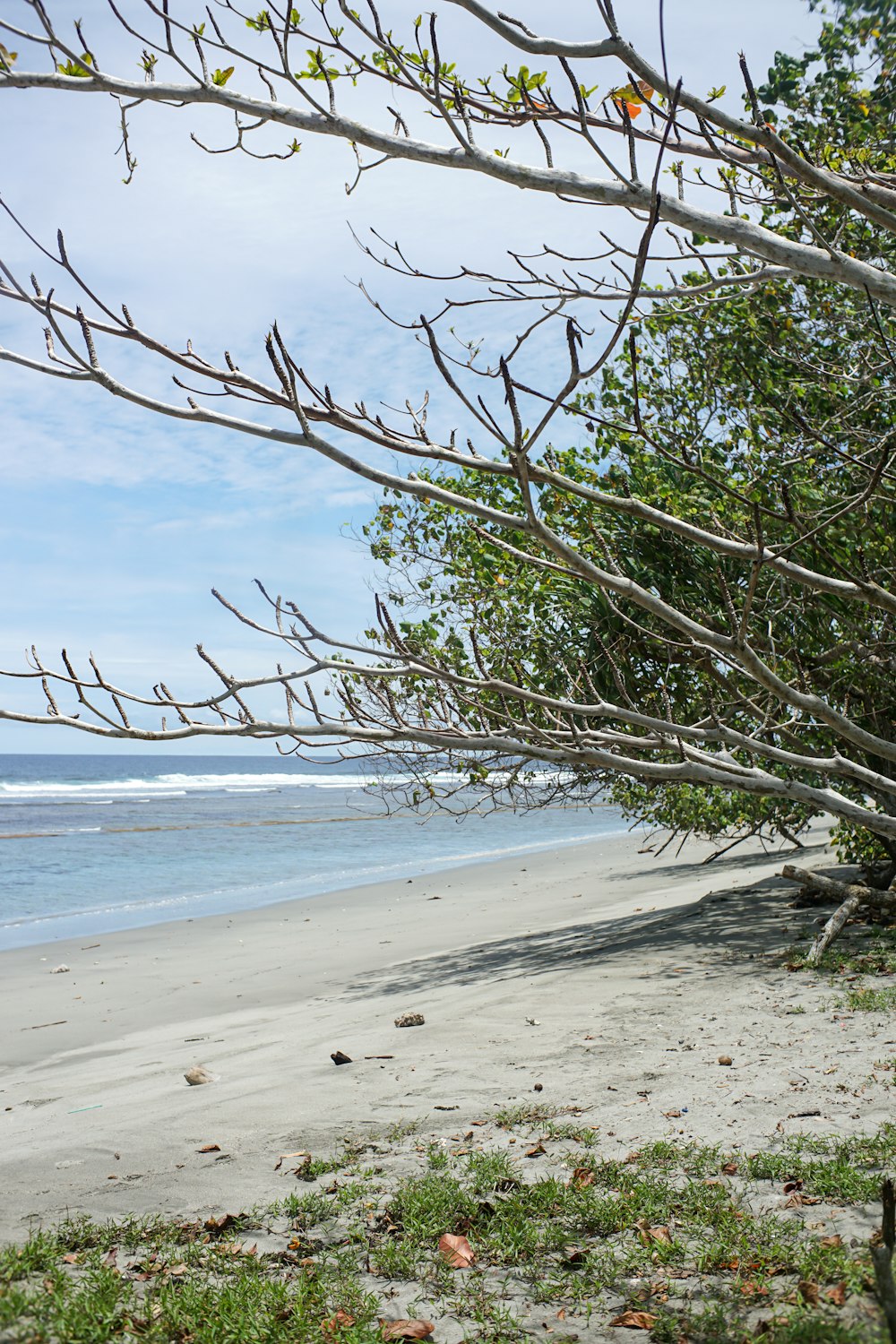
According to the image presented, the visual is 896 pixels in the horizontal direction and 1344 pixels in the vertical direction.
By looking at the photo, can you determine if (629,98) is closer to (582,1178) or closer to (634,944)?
(582,1178)

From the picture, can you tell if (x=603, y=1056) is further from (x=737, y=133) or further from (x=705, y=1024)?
(x=737, y=133)

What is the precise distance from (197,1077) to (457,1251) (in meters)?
3.41

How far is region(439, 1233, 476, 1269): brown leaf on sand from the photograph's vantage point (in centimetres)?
350

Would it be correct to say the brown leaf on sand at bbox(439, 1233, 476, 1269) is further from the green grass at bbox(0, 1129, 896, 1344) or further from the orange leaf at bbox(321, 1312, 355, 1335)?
the orange leaf at bbox(321, 1312, 355, 1335)

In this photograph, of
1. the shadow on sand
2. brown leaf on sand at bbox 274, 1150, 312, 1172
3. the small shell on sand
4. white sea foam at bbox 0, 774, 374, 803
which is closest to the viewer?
brown leaf on sand at bbox 274, 1150, 312, 1172

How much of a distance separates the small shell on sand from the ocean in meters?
2.14

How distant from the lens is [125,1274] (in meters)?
3.48

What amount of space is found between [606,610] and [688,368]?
253 cm

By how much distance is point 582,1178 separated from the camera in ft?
13.5

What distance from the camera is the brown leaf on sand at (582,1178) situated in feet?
13.3

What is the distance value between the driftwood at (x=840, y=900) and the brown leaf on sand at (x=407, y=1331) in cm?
575

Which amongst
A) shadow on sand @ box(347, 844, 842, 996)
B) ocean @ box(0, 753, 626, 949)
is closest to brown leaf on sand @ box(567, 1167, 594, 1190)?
ocean @ box(0, 753, 626, 949)

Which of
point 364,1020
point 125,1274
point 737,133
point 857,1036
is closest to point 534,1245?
point 125,1274

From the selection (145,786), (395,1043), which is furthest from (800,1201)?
(145,786)
